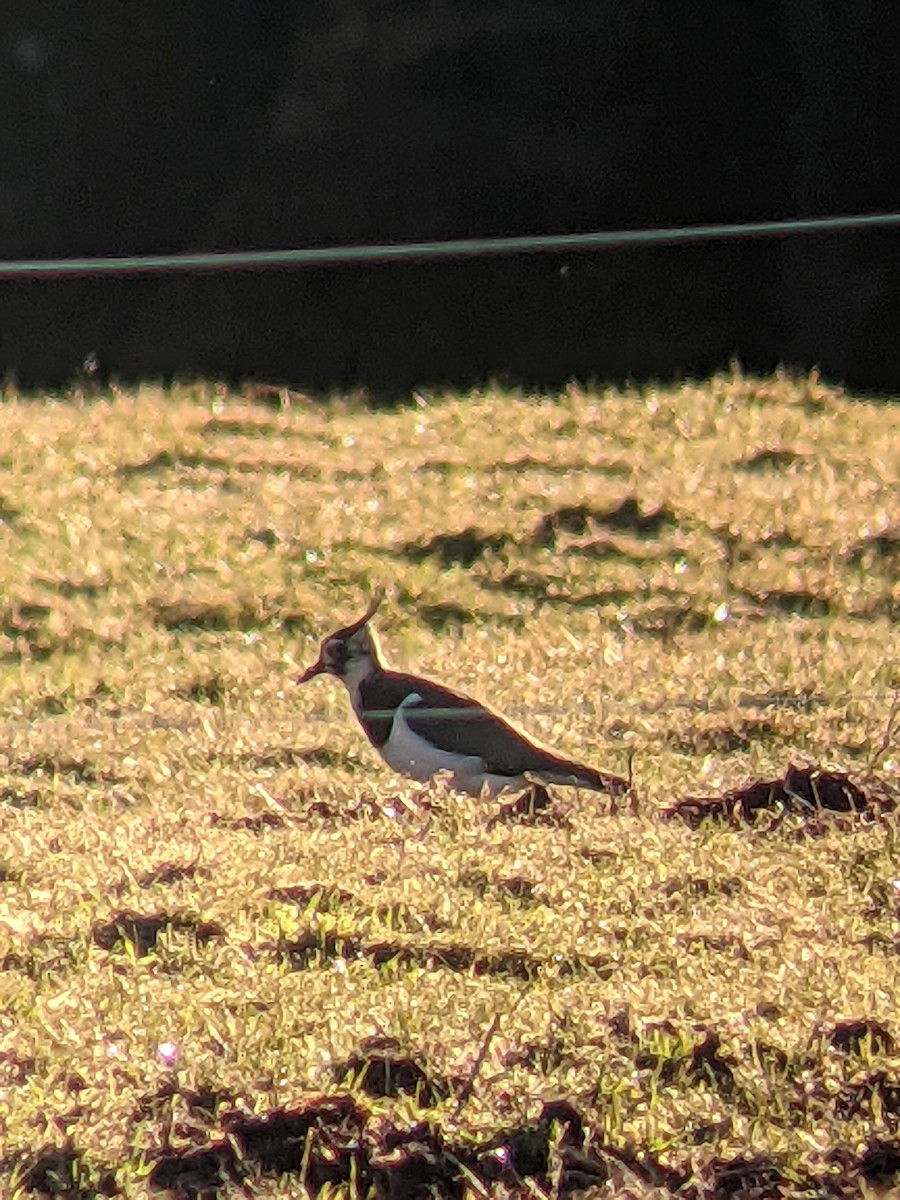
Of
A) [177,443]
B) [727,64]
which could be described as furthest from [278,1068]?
[727,64]

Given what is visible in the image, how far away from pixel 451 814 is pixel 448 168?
2.76 meters

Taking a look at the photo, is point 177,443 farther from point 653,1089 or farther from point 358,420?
point 653,1089

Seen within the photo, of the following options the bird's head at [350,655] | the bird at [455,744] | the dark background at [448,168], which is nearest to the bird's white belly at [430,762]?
the bird at [455,744]

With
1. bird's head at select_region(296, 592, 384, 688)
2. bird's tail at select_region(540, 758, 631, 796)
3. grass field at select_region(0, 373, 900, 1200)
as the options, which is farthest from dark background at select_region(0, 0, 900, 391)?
bird's tail at select_region(540, 758, 631, 796)

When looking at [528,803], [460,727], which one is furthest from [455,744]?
[528,803]

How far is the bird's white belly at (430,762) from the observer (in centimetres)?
257

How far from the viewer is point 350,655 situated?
9.43ft

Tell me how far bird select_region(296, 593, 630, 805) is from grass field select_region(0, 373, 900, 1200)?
37mm

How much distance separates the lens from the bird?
2564 mm

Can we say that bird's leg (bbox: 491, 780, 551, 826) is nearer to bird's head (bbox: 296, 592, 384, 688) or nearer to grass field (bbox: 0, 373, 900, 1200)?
grass field (bbox: 0, 373, 900, 1200)

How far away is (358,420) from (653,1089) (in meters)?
2.57

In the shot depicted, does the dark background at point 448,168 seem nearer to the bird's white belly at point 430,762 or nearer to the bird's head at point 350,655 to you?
the bird's head at point 350,655

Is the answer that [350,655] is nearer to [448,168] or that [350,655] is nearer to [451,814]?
[451,814]

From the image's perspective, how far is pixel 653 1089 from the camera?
6.30ft
